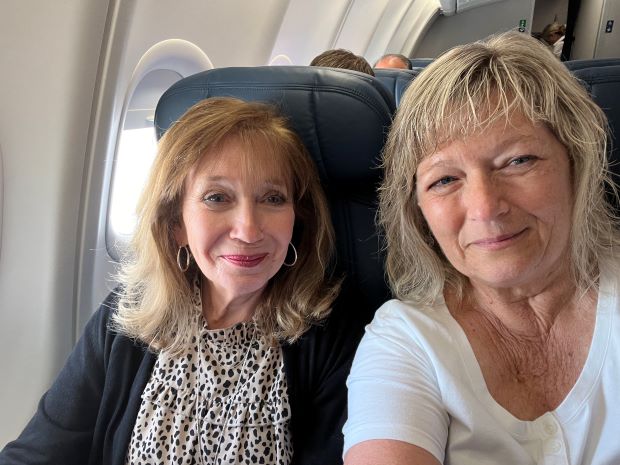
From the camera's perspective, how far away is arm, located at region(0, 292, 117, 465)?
1284mm

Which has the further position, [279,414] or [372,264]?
[372,264]

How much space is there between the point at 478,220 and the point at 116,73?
4.49ft

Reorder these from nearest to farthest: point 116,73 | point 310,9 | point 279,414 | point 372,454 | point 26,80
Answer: point 372,454, point 279,414, point 26,80, point 116,73, point 310,9

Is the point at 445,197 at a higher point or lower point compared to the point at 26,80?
lower

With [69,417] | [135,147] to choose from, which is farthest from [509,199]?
[135,147]

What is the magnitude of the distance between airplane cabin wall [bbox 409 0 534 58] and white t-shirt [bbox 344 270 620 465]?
449 inches

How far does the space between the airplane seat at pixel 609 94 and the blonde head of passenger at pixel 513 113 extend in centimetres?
12

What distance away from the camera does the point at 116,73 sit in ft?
5.74

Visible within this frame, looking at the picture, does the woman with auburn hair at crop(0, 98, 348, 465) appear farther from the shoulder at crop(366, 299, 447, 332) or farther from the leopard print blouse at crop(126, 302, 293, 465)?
the shoulder at crop(366, 299, 447, 332)

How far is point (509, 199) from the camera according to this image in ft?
3.28

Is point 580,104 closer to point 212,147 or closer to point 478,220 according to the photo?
point 478,220

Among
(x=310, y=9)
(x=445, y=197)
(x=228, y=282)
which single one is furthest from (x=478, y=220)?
(x=310, y=9)

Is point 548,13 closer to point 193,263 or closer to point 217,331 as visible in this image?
point 193,263

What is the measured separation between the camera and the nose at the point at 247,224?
119cm
